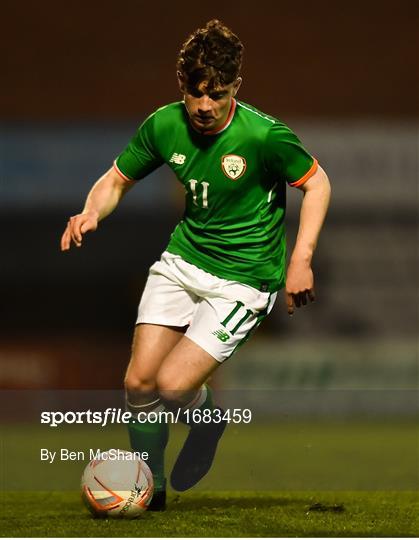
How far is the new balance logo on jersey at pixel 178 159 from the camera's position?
588cm

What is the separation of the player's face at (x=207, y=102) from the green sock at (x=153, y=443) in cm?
158

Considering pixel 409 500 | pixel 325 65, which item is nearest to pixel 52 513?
pixel 409 500

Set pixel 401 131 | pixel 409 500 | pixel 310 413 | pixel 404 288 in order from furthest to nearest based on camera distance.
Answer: pixel 404 288
pixel 401 131
pixel 310 413
pixel 409 500

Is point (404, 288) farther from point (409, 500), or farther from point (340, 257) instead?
point (409, 500)

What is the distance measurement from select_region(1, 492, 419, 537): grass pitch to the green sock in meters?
0.20

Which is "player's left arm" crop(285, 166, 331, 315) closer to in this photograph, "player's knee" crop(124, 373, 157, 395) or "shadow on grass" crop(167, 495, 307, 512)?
"player's knee" crop(124, 373, 157, 395)

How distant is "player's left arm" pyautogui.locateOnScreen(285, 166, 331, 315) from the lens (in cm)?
545

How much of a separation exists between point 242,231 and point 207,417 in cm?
106

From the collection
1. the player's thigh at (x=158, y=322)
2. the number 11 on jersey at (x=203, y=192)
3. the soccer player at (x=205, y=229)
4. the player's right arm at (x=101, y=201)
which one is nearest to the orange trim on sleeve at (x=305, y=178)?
the soccer player at (x=205, y=229)

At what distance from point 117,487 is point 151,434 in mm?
533

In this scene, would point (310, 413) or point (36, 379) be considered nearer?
point (310, 413)

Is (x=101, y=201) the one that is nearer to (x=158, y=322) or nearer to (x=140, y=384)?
(x=158, y=322)

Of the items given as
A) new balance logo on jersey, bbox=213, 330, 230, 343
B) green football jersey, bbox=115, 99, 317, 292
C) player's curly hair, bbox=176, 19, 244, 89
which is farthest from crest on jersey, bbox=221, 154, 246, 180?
new balance logo on jersey, bbox=213, 330, 230, 343

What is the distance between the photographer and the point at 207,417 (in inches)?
248
